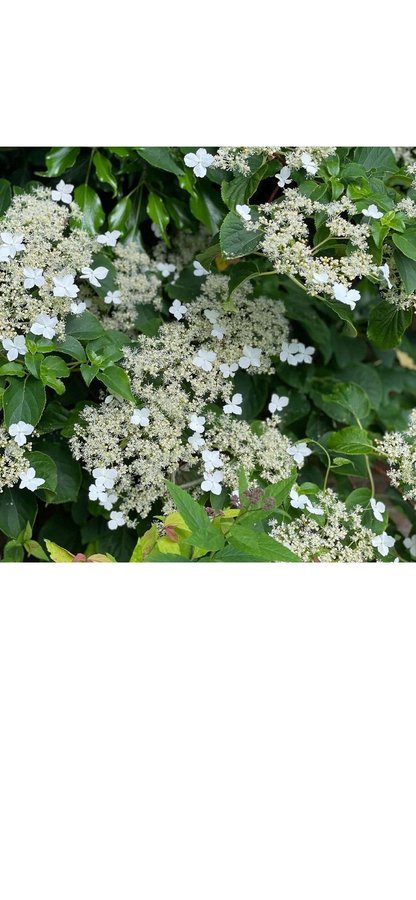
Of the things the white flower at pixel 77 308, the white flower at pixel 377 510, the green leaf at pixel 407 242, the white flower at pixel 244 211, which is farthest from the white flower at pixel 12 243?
the white flower at pixel 377 510

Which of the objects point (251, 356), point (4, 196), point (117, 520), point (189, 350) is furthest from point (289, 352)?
point (4, 196)

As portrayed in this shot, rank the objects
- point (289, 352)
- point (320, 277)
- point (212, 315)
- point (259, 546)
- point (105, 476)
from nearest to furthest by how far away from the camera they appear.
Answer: point (259, 546) → point (320, 277) → point (105, 476) → point (212, 315) → point (289, 352)

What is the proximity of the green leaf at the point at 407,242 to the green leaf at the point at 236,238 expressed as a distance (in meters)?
0.19

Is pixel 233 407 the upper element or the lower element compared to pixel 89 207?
lower

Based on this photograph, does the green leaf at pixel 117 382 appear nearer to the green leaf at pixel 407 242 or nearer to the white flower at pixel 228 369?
the white flower at pixel 228 369

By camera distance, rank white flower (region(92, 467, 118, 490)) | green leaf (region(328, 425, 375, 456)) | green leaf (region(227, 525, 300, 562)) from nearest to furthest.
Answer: green leaf (region(227, 525, 300, 562)) < white flower (region(92, 467, 118, 490)) < green leaf (region(328, 425, 375, 456))

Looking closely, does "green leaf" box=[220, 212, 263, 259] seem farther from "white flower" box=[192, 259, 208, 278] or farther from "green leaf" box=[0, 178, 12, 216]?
"green leaf" box=[0, 178, 12, 216]

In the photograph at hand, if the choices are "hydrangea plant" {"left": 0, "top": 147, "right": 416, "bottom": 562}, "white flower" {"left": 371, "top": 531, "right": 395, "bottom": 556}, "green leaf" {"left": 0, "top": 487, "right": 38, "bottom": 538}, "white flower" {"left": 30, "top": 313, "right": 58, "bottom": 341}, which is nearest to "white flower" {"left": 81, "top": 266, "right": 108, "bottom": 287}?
"hydrangea plant" {"left": 0, "top": 147, "right": 416, "bottom": 562}

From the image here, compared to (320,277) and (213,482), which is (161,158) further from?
(213,482)

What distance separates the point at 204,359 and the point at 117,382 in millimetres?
160

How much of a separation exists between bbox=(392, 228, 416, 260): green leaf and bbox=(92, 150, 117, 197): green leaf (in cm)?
48

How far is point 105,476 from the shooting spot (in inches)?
42.5

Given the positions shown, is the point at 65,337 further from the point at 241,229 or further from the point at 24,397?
the point at 241,229

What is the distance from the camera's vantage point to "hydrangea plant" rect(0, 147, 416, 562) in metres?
1.01
